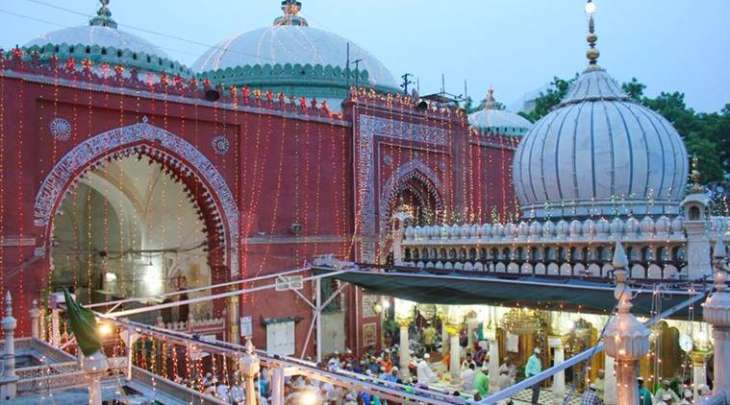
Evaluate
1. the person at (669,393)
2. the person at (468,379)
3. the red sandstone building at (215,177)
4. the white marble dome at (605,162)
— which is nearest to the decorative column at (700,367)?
the person at (669,393)

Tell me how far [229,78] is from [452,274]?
10563mm

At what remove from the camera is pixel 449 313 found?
1365 centimetres

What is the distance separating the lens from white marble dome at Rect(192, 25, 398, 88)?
19.3 metres

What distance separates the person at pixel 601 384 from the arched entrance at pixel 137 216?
7.66 meters

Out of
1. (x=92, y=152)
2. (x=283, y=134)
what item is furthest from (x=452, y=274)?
(x=92, y=152)

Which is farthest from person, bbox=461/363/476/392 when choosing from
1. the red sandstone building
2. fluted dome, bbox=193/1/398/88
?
fluted dome, bbox=193/1/398/88

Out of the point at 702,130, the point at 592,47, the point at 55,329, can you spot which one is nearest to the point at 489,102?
the point at 702,130

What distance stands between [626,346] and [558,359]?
8405 millimetres

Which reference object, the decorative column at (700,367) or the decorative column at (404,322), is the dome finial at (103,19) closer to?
the decorative column at (404,322)

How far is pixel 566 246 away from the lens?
10.6 m

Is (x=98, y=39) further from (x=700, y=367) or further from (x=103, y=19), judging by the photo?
(x=700, y=367)

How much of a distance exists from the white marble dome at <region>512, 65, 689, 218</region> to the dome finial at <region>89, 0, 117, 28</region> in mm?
12341

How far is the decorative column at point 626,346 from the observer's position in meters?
3.78

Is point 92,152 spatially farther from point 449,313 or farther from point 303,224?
point 449,313
